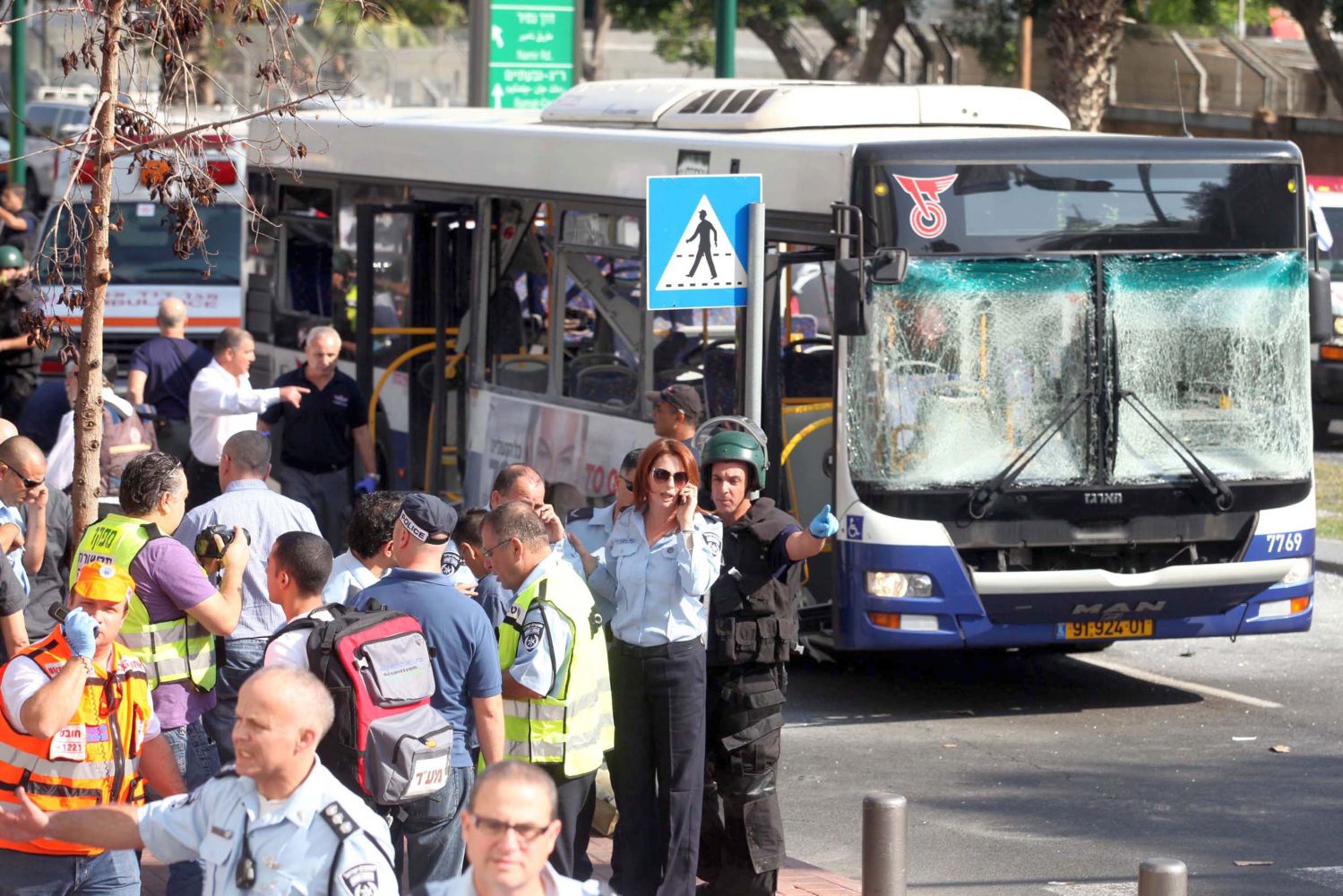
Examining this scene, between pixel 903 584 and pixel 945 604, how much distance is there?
0.71ft

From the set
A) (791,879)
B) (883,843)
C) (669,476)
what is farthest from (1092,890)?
(669,476)

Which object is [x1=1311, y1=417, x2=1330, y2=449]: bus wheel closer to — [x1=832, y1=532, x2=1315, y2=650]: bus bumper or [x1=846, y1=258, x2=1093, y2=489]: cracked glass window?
[x1=832, y1=532, x2=1315, y2=650]: bus bumper

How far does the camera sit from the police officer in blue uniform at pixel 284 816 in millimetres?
3857

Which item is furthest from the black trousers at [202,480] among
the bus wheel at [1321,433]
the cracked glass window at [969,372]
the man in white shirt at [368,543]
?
the bus wheel at [1321,433]

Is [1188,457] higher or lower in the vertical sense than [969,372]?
lower

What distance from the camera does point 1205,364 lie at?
943 cm

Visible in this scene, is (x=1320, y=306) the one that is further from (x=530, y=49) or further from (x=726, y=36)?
(x=530, y=49)

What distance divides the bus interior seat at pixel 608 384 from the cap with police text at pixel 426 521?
4842mm

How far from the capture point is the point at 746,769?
6.44m

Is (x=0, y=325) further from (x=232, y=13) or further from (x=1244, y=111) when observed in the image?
(x=1244, y=111)

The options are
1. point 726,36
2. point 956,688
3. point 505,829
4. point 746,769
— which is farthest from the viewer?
point 726,36

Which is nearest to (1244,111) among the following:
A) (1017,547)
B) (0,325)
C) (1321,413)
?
(1321,413)

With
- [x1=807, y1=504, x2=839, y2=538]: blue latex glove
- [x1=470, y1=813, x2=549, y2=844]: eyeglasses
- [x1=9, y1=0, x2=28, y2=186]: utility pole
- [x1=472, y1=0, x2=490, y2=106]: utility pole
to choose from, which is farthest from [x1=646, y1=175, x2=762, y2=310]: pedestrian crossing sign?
[x1=9, y1=0, x2=28, y2=186]: utility pole

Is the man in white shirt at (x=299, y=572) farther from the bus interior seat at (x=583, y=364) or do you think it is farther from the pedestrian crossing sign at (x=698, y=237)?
the bus interior seat at (x=583, y=364)
